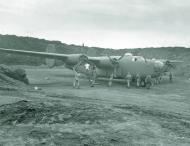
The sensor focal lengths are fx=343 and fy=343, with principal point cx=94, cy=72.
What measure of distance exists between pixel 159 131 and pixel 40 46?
261 ft

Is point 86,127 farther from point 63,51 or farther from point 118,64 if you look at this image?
point 63,51

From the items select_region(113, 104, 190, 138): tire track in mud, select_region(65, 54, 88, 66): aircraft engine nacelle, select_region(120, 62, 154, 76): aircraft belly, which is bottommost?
select_region(113, 104, 190, 138): tire track in mud

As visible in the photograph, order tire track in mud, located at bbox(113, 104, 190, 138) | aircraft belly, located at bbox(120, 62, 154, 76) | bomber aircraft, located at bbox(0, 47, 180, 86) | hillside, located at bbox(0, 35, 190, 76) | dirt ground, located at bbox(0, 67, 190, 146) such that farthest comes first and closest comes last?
hillside, located at bbox(0, 35, 190, 76) → bomber aircraft, located at bbox(0, 47, 180, 86) → aircraft belly, located at bbox(120, 62, 154, 76) → tire track in mud, located at bbox(113, 104, 190, 138) → dirt ground, located at bbox(0, 67, 190, 146)

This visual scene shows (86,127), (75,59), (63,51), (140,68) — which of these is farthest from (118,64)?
(63,51)

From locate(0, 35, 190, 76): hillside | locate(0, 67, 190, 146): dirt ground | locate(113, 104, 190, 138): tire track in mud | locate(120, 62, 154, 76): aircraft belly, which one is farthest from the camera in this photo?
locate(0, 35, 190, 76): hillside

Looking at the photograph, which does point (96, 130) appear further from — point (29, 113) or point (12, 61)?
point (12, 61)

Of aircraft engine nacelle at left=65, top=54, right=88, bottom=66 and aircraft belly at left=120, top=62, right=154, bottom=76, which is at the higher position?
aircraft engine nacelle at left=65, top=54, right=88, bottom=66

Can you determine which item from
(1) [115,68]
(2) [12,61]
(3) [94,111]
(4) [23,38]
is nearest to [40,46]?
(4) [23,38]

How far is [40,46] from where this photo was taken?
8819 cm

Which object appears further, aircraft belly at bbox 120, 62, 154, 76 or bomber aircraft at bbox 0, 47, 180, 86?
bomber aircraft at bbox 0, 47, 180, 86

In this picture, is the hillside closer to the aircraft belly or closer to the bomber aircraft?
the bomber aircraft

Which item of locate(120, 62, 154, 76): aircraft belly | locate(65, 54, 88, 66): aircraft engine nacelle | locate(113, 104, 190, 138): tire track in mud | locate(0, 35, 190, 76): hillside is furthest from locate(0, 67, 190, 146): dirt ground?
locate(0, 35, 190, 76): hillside

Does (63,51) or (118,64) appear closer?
(118,64)

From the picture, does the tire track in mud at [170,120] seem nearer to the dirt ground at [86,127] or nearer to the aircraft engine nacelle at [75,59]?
the dirt ground at [86,127]
